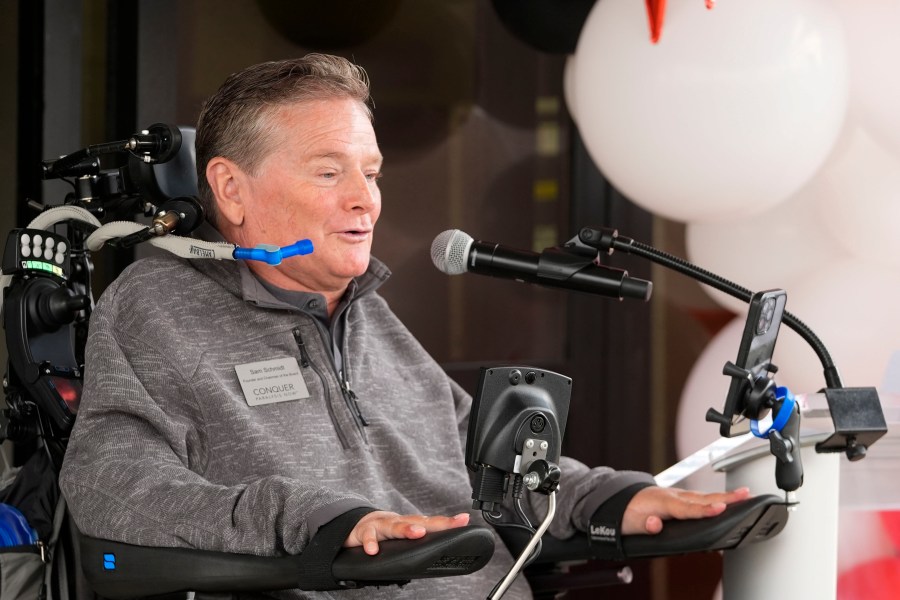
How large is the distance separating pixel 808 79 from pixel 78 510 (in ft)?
5.24

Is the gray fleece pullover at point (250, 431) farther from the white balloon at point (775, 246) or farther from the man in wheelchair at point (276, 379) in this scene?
the white balloon at point (775, 246)

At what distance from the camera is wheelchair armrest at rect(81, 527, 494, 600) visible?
1.31 meters

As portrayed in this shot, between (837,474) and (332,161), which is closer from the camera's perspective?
(837,474)

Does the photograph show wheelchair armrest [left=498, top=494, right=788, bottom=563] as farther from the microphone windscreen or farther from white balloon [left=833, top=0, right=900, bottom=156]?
white balloon [left=833, top=0, right=900, bottom=156]

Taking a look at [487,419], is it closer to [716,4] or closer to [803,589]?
[803,589]

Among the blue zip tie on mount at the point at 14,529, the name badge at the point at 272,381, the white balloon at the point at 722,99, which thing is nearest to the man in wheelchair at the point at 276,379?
the name badge at the point at 272,381

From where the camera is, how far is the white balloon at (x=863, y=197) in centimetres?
239

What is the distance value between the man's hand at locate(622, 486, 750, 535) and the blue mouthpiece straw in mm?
646

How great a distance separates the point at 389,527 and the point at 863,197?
5.01ft

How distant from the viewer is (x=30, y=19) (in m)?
2.56

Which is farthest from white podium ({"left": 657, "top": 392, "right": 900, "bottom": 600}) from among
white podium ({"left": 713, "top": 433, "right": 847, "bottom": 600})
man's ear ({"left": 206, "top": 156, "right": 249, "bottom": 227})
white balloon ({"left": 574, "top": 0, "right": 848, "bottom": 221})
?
man's ear ({"left": 206, "top": 156, "right": 249, "bottom": 227})

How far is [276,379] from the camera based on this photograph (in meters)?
1.74

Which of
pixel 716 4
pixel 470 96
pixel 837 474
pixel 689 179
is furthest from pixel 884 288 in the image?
pixel 470 96

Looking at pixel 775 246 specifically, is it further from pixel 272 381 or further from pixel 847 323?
pixel 272 381
